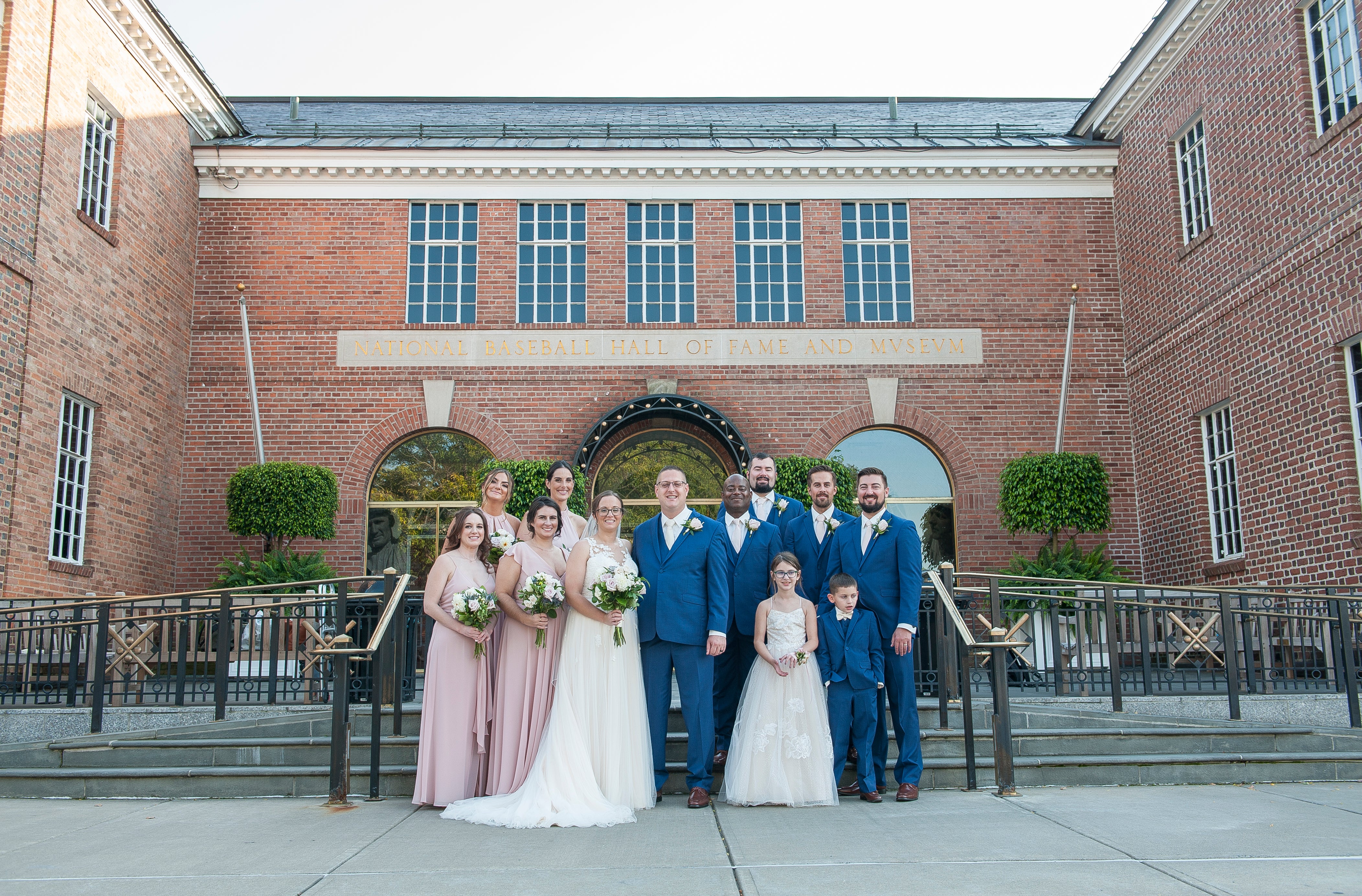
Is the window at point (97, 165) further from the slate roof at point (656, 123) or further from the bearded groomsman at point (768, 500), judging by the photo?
the bearded groomsman at point (768, 500)

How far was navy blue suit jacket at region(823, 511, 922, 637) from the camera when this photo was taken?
675 centimetres

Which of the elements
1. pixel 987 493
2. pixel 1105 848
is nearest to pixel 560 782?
pixel 1105 848

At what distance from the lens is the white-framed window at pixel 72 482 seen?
1276 cm

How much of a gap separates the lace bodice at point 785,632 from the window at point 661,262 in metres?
9.79

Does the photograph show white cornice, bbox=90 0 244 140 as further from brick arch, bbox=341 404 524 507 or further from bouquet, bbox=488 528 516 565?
bouquet, bbox=488 528 516 565

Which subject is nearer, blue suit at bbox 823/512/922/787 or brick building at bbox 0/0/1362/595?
blue suit at bbox 823/512/922/787

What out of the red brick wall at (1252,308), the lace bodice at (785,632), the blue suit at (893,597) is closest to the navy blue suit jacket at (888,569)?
the blue suit at (893,597)

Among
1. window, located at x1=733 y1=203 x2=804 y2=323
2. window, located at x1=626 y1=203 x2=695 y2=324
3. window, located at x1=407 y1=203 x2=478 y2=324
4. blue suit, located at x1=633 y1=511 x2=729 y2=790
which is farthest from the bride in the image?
window, located at x1=407 y1=203 x2=478 y2=324

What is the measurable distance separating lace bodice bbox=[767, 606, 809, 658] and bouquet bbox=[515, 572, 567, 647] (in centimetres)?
129

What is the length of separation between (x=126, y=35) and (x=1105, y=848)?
14646 millimetres

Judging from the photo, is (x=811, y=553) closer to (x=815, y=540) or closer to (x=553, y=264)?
(x=815, y=540)

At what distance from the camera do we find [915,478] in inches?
624

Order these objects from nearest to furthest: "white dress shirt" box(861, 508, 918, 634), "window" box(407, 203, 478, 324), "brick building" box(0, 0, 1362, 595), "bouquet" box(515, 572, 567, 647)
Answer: "bouquet" box(515, 572, 567, 647)
"white dress shirt" box(861, 508, 918, 634)
"brick building" box(0, 0, 1362, 595)
"window" box(407, 203, 478, 324)

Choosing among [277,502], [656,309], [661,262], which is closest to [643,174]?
[661,262]
